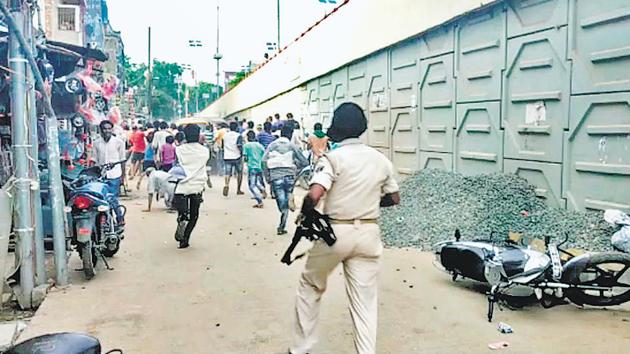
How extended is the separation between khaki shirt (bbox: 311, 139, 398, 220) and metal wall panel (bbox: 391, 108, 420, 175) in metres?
8.62

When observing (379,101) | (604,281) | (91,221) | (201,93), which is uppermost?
(201,93)

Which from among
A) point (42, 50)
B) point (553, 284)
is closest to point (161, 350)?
point (553, 284)

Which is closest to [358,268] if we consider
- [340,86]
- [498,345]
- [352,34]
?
[498,345]

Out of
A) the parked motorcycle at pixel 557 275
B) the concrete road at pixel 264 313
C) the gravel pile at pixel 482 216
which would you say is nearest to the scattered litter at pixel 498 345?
the concrete road at pixel 264 313

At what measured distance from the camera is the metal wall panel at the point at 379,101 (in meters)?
14.7

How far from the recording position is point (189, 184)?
8844 millimetres

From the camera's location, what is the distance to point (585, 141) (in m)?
7.82

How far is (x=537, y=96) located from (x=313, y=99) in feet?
45.5

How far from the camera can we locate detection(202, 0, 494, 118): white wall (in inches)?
472

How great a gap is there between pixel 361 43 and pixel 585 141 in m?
9.11

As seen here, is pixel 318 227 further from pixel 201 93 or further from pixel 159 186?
pixel 201 93

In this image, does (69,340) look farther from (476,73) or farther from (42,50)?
(476,73)

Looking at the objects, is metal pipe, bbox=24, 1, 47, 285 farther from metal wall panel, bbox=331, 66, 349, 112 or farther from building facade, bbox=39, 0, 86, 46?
building facade, bbox=39, 0, 86, 46

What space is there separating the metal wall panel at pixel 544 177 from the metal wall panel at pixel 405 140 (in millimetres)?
3742
